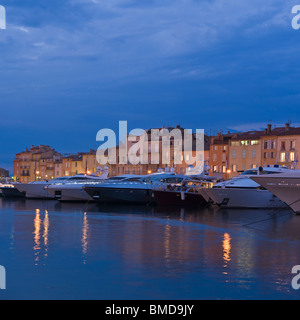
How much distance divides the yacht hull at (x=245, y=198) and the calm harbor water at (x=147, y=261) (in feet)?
44.0

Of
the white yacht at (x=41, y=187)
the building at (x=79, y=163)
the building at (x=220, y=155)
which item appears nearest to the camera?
the white yacht at (x=41, y=187)

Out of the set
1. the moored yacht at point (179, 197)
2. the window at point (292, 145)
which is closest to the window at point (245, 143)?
the window at point (292, 145)

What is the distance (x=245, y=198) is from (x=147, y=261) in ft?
80.7

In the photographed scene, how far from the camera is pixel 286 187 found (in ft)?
101

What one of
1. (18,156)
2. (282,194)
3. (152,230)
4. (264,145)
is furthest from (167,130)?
(152,230)

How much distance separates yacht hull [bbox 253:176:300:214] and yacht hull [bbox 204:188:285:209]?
20.8 feet

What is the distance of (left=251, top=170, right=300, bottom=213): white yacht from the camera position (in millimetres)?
30516

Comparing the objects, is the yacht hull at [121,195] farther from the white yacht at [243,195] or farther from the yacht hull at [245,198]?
the yacht hull at [245,198]

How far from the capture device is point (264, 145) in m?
81.4

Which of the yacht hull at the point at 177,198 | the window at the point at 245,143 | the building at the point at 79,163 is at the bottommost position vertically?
the yacht hull at the point at 177,198

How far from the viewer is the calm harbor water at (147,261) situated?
465 inches

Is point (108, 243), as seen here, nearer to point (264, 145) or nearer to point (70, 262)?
point (70, 262)

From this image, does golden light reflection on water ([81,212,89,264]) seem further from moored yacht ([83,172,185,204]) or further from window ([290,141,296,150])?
window ([290,141,296,150])

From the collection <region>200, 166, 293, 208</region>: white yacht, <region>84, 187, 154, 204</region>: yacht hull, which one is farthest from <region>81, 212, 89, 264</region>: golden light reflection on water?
<region>84, 187, 154, 204</region>: yacht hull
